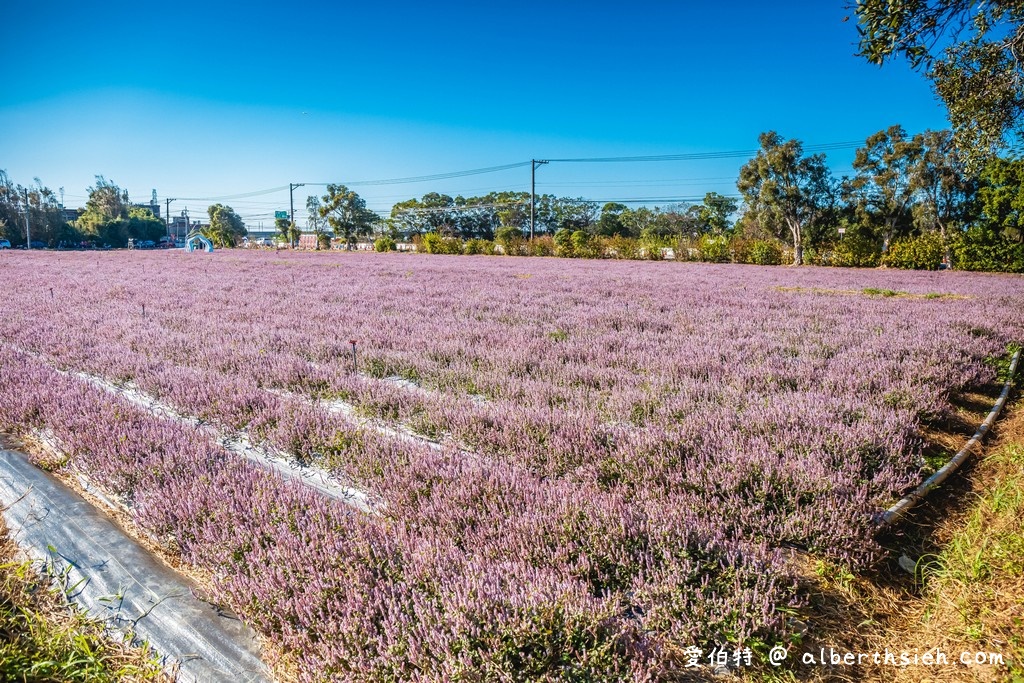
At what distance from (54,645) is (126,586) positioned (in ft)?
0.92

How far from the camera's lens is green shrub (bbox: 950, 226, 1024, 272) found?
21438mm

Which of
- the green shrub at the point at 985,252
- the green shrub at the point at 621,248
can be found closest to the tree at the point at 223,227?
the green shrub at the point at 621,248

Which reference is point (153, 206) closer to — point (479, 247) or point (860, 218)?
point (479, 247)

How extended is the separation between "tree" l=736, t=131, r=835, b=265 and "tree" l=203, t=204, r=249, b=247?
64.9m

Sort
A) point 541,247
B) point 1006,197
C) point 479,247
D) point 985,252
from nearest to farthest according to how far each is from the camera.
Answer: point 1006,197, point 985,252, point 541,247, point 479,247

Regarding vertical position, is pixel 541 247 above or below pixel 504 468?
above

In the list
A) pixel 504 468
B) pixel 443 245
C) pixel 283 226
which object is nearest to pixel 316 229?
pixel 283 226

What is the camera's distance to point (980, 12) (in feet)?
17.0

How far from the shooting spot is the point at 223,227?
76062 mm

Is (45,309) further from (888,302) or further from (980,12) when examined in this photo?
(888,302)

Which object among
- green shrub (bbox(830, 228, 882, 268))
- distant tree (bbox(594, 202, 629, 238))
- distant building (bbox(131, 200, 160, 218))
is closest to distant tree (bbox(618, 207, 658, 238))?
distant tree (bbox(594, 202, 629, 238))

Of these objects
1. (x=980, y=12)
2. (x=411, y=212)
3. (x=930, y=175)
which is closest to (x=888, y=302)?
(x=980, y=12)

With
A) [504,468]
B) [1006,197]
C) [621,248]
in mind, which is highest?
[1006,197]

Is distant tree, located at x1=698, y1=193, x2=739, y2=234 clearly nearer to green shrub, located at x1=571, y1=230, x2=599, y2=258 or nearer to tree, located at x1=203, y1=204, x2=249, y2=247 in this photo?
green shrub, located at x1=571, y1=230, x2=599, y2=258
